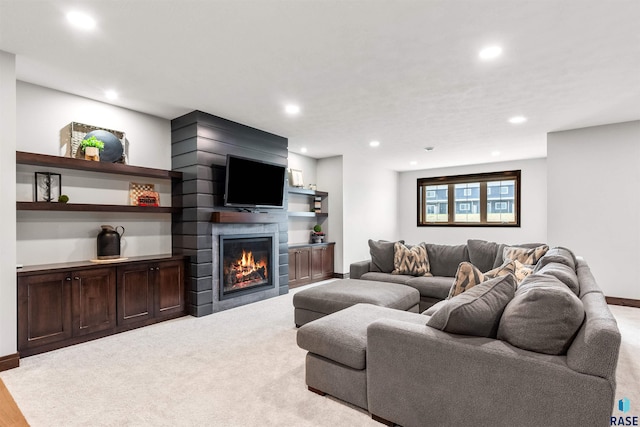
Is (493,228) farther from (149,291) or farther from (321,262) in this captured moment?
(149,291)

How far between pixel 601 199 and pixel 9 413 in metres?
6.68

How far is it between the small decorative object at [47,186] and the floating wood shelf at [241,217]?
5.33ft

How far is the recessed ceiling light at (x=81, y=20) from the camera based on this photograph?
2.19m

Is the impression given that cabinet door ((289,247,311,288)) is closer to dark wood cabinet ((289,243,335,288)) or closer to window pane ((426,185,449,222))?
dark wood cabinet ((289,243,335,288))

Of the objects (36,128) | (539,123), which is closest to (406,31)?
(539,123)

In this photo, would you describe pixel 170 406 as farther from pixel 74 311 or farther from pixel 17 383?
pixel 74 311

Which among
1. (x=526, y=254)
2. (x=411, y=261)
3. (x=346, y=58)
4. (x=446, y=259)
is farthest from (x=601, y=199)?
(x=346, y=58)

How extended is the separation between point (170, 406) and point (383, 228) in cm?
677

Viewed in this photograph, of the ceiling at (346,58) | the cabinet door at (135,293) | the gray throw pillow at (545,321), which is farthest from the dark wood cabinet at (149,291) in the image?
the gray throw pillow at (545,321)

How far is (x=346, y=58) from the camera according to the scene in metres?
2.78

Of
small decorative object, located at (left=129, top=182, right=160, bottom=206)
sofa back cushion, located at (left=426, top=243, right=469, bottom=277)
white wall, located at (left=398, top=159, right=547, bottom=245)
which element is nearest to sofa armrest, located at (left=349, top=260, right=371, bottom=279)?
sofa back cushion, located at (left=426, top=243, right=469, bottom=277)

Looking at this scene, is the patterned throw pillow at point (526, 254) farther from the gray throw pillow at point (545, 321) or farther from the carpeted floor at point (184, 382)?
the gray throw pillow at point (545, 321)

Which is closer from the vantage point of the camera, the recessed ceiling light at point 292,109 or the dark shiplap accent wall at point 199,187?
the recessed ceiling light at point 292,109

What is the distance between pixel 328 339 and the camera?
2.15m
